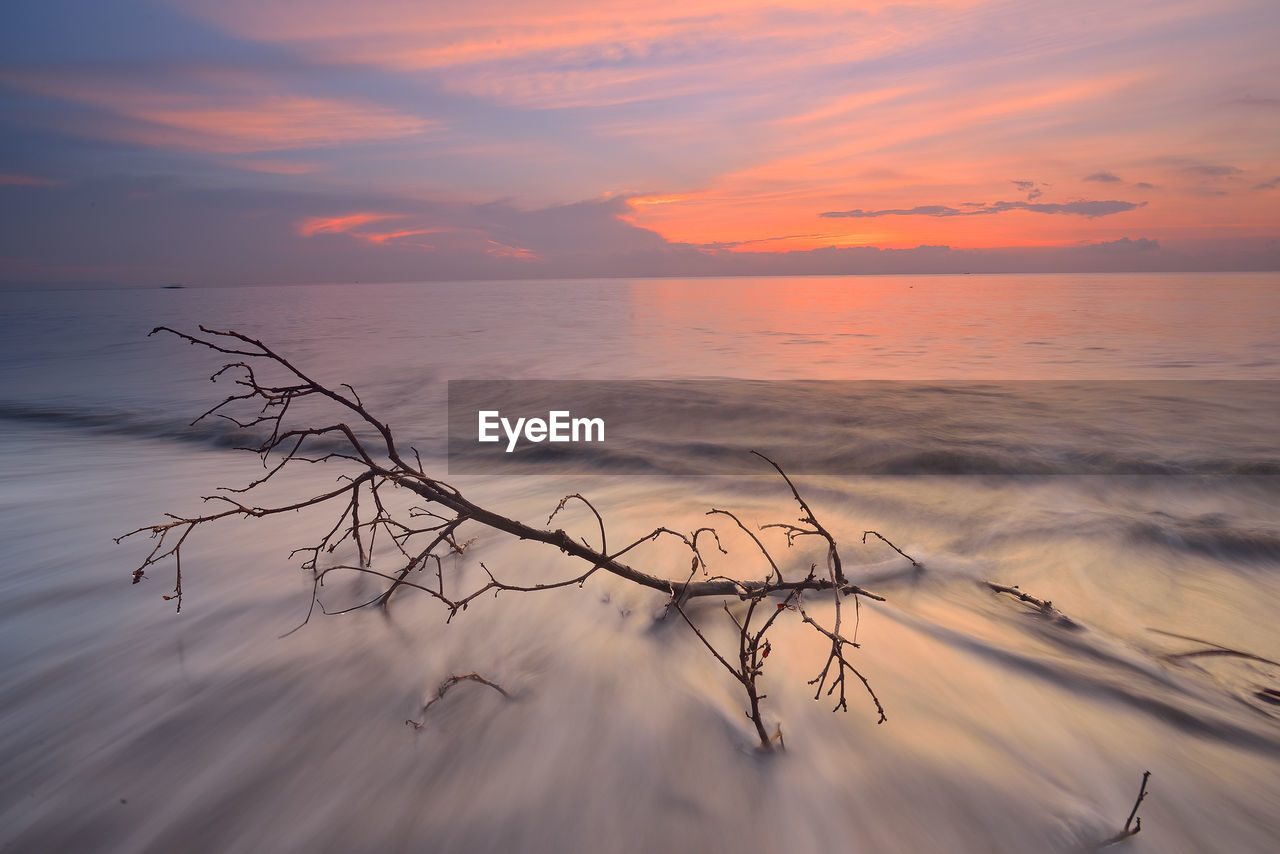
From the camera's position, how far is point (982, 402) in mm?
8445

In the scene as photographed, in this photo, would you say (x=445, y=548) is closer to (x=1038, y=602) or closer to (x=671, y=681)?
(x=671, y=681)

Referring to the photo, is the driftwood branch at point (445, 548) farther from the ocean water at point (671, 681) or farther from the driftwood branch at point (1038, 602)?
the driftwood branch at point (1038, 602)

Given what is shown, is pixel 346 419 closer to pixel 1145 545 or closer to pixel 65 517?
pixel 65 517

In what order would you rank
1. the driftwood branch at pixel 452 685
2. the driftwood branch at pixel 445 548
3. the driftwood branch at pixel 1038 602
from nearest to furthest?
the driftwood branch at pixel 445 548 → the driftwood branch at pixel 452 685 → the driftwood branch at pixel 1038 602

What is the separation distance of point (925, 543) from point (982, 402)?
5329mm

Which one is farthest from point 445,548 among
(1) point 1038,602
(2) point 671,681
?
(1) point 1038,602

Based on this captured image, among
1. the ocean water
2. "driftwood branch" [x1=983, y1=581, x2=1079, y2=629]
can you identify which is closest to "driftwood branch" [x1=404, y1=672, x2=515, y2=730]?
the ocean water

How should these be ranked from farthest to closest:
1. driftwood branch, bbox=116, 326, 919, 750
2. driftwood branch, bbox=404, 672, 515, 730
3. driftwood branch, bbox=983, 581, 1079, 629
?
driftwood branch, bbox=983, 581, 1079, 629 → driftwood branch, bbox=404, 672, 515, 730 → driftwood branch, bbox=116, 326, 919, 750

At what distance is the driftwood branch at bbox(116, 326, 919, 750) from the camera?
174cm

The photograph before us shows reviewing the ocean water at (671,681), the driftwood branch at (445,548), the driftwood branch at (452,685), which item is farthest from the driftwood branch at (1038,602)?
the driftwood branch at (452,685)

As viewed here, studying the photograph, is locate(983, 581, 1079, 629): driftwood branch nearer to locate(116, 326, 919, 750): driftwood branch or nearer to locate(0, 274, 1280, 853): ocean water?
locate(0, 274, 1280, 853): ocean water

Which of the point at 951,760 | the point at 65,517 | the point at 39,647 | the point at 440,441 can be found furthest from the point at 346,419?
the point at 951,760

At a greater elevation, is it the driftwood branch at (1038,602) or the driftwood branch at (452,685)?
the driftwood branch at (1038,602)

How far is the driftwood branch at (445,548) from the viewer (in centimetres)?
174
